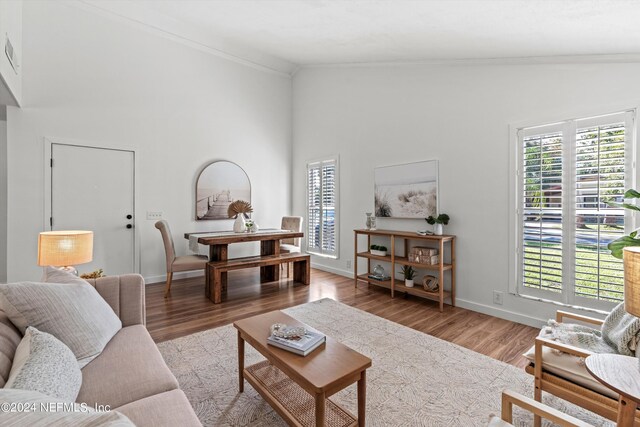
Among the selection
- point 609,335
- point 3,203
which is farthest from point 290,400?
point 3,203

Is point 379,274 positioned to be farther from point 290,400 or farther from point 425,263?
point 290,400

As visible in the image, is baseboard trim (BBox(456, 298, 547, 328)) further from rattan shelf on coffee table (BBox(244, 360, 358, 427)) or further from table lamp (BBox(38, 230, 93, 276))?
table lamp (BBox(38, 230, 93, 276))

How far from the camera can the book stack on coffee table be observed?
1642mm

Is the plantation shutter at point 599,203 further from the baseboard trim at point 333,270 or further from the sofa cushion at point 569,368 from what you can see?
the baseboard trim at point 333,270

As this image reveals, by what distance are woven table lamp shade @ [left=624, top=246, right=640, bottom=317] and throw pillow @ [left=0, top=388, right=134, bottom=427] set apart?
1708mm

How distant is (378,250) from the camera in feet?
14.4

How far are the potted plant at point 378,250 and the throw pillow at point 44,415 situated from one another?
3.90 metres

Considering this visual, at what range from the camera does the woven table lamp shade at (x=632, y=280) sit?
45.4 inches

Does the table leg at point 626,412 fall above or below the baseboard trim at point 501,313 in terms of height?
above

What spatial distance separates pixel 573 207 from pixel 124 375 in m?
3.70

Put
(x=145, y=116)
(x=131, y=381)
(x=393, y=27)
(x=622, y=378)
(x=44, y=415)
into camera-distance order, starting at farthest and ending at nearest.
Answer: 1. (x=145, y=116)
2. (x=393, y=27)
3. (x=131, y=381)
4. (x=622, y=378)
5. (x=44, y=415)

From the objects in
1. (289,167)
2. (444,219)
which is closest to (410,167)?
(444,219)

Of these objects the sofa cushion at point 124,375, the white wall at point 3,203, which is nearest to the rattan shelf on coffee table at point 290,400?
the sofa cushion at point 124,375

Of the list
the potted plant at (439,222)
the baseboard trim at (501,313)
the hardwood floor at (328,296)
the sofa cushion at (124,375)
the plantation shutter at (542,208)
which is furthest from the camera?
the potted plant at (439,222)
